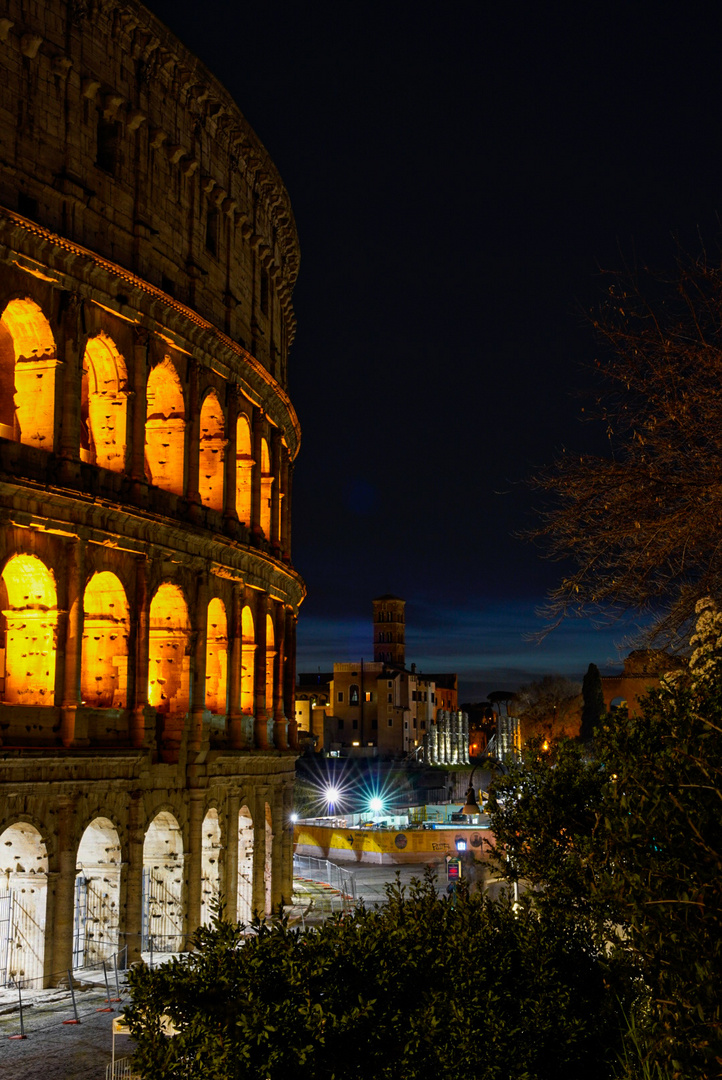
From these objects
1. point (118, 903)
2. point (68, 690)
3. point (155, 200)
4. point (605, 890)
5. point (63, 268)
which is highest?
point (155, 200)

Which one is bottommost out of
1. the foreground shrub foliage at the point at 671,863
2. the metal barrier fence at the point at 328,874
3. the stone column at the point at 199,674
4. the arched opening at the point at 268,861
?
the metal barrier fence at the point at 328,874

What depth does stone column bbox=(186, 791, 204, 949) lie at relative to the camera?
23.6 meters

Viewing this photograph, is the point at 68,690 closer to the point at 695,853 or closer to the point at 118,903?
the point at 118,903

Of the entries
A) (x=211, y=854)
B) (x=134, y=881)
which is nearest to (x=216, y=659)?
(x=211, y=854)

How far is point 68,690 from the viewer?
816 inches

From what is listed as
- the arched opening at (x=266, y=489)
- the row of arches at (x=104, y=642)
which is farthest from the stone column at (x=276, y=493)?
the row of arches at (x=104, y=642)

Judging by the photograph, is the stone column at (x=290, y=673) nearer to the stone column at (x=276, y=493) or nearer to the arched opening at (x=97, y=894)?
the stone column at (x=276, y=493)

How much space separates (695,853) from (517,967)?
3183 millimetres

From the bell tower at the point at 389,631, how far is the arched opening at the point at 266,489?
9337 cm

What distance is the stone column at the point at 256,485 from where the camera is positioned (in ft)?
95.0

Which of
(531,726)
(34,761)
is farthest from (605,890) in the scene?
(531,726)

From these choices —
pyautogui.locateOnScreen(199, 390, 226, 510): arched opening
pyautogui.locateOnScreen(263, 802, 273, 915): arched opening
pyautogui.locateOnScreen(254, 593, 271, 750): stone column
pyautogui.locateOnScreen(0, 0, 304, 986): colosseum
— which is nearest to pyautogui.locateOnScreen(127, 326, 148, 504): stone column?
pyautogui.locateOnScreen(0, 0, 304, 986): colosseum

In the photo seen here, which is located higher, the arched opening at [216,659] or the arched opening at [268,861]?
the arched opening at [216,659]

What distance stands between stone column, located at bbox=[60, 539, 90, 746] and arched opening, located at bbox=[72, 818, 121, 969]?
199 centimetres
